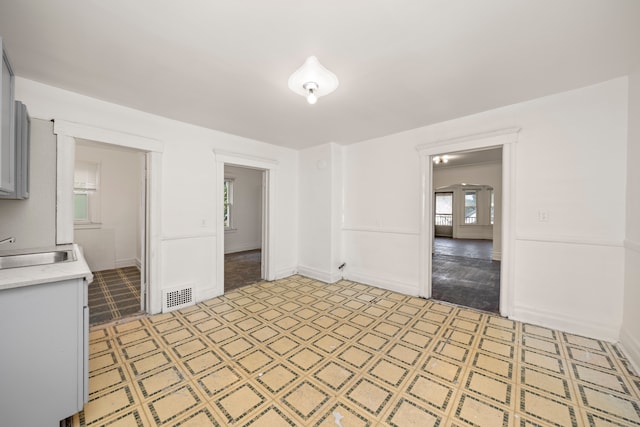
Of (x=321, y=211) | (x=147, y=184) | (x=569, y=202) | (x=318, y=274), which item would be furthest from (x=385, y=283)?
(x=147, y=184)

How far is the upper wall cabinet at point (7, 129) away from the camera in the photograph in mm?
1526

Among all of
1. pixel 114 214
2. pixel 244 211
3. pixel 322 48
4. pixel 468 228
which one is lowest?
pixel 468 228

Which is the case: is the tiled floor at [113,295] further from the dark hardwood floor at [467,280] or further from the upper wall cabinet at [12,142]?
the dark hardwood floor at [467,280]

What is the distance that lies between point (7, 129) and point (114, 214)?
4152mm

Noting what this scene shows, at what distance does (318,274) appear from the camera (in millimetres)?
4434

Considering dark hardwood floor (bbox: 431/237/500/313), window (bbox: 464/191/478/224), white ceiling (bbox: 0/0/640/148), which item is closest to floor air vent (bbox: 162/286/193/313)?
white ceiling (bbox: 0/0/640/148)

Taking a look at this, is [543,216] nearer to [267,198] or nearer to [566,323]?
[566,323]

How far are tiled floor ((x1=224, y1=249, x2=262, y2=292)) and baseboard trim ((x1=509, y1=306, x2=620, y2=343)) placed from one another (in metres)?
3.74

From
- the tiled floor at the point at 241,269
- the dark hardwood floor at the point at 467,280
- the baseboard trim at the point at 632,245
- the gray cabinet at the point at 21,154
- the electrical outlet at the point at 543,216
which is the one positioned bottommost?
the tiled floor at the point at 241,269

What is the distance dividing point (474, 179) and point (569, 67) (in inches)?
199

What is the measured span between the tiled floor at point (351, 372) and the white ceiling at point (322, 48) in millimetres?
2416

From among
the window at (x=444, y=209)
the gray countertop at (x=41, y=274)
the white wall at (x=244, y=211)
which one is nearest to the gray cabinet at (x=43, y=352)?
the gray countertop at (x=41, y=274)

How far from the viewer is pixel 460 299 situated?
3.48m

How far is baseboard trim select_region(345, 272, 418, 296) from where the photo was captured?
12.0 ft
